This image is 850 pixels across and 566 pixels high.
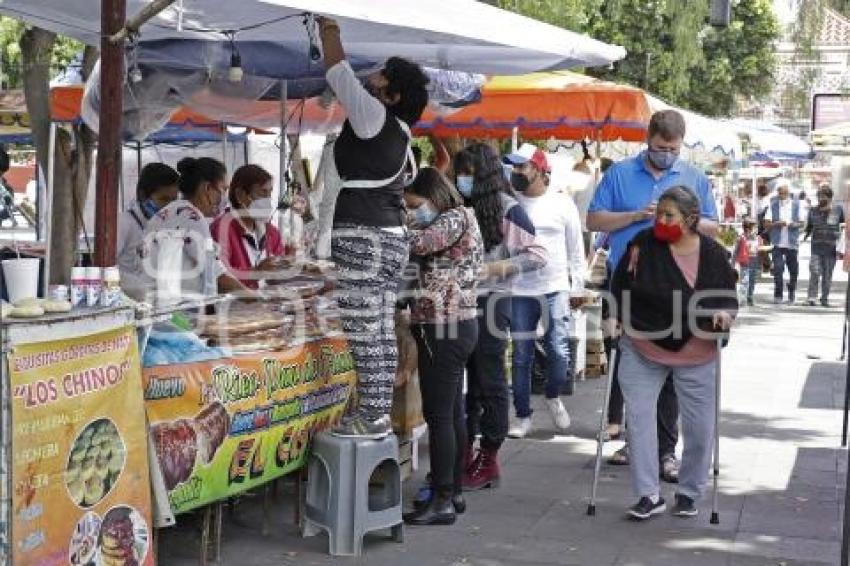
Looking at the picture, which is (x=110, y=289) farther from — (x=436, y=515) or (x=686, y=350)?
(x=686, y=350)

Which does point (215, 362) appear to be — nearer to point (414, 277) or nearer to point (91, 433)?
point (91, 433)

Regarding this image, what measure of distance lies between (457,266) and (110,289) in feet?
6.44

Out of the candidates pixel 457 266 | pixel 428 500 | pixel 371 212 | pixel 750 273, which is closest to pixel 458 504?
pixel 428 500

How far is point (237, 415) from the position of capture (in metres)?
5.44

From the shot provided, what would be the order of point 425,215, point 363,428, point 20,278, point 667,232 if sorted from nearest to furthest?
point 20,278
point 363,428
point 425,215
point 667,232

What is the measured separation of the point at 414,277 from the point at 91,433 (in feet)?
7.22

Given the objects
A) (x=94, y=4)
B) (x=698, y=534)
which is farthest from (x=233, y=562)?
(x=94, y=4)

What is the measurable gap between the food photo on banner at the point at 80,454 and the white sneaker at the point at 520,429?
4.08m

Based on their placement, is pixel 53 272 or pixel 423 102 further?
pixel 53 272

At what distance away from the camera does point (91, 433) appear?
4.61 m

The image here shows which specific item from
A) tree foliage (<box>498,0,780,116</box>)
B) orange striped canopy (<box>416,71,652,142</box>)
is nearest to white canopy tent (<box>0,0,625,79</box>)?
orange striped canopy (<box>416,71,652,142</box>)

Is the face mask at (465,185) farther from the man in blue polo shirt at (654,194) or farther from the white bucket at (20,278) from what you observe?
the white bucket at (20,278)

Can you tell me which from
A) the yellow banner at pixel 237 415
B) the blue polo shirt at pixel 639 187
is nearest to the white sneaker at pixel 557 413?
the blue polo shirt at pixel 639 187

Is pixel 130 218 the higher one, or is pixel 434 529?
pixel 130 218
